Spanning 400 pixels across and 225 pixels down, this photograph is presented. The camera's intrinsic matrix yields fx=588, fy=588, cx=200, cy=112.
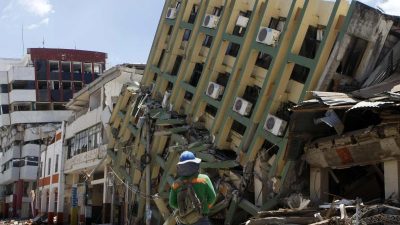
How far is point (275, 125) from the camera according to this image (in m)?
10.9

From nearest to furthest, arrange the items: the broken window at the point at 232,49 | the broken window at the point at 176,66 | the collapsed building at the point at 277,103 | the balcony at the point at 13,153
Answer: the collapsed building at the point at 277,103, the broken window at the point at 232,49, the broken window at the point at 176,66, the balcony at the point at 13,153

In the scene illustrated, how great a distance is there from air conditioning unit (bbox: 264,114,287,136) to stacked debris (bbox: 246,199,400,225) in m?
1.96

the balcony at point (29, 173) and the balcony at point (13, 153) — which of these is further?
the balcony at point (13, 153)

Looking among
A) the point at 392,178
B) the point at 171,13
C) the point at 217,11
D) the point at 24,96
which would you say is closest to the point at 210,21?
the point at 217,11

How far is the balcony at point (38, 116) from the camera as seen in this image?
5019cm

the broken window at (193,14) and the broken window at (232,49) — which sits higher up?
the broken window at (193,14)

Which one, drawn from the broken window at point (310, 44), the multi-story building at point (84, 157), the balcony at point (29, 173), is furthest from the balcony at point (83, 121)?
the broken window at point (310, 44)

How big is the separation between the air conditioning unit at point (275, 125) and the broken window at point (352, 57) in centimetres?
140

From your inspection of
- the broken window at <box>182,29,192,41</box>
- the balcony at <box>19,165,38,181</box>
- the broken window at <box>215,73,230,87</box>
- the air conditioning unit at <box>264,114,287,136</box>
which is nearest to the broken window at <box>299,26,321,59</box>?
the air conditioning unit at <box>264,114,287,136</box>

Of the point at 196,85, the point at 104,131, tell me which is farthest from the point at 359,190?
the point at 104,131

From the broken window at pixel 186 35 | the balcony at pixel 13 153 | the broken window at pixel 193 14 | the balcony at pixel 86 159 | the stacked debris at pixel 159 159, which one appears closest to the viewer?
the stacked debris at pixel 159 159

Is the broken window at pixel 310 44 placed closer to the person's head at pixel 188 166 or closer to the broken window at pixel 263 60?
the broken window at pixel 263 60

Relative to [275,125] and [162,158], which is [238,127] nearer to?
[275,125]

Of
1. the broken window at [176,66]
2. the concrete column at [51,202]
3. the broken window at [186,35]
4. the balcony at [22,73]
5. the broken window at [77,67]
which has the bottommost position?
the concrete column at [51,202]
